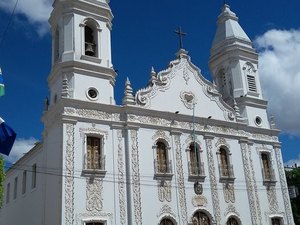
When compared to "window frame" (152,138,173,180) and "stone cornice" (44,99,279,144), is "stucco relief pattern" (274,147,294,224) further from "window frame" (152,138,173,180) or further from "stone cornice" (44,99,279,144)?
"window frame" (152,138,173,180)

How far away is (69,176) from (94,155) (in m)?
1.98

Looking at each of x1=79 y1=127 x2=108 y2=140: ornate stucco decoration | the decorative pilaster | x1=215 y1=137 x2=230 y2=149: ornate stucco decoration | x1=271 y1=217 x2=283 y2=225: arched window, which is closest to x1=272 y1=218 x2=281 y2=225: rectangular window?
x1=271 y1=217 x2=283 y2=225: arched window

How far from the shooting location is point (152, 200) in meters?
22.6

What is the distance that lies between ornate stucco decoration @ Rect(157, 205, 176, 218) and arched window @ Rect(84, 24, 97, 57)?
9632 millimetres

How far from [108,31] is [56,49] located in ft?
10.9

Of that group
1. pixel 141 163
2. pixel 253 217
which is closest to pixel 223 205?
pixel 253 217

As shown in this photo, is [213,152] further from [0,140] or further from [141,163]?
[0,140]

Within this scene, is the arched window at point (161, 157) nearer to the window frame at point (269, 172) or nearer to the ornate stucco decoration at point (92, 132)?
the ornate stucco decoration at point (92, 132)

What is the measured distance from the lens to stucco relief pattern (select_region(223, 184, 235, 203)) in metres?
25.4

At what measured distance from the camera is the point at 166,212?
22.8 m

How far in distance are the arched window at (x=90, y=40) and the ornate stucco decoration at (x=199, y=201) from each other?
33.5ft

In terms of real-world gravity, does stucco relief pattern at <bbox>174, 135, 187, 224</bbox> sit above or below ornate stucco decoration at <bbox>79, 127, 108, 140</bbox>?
below

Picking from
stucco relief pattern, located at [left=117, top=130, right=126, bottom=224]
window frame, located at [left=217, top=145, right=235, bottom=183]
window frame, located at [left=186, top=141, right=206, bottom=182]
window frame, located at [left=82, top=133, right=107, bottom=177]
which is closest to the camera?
window frame, located at [left=82, top=133, right=107, bottom=177]

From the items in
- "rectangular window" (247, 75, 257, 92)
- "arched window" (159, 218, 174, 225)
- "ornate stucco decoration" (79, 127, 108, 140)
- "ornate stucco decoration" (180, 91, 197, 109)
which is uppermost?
"rectangular window" (247, 75, 257, 92)
